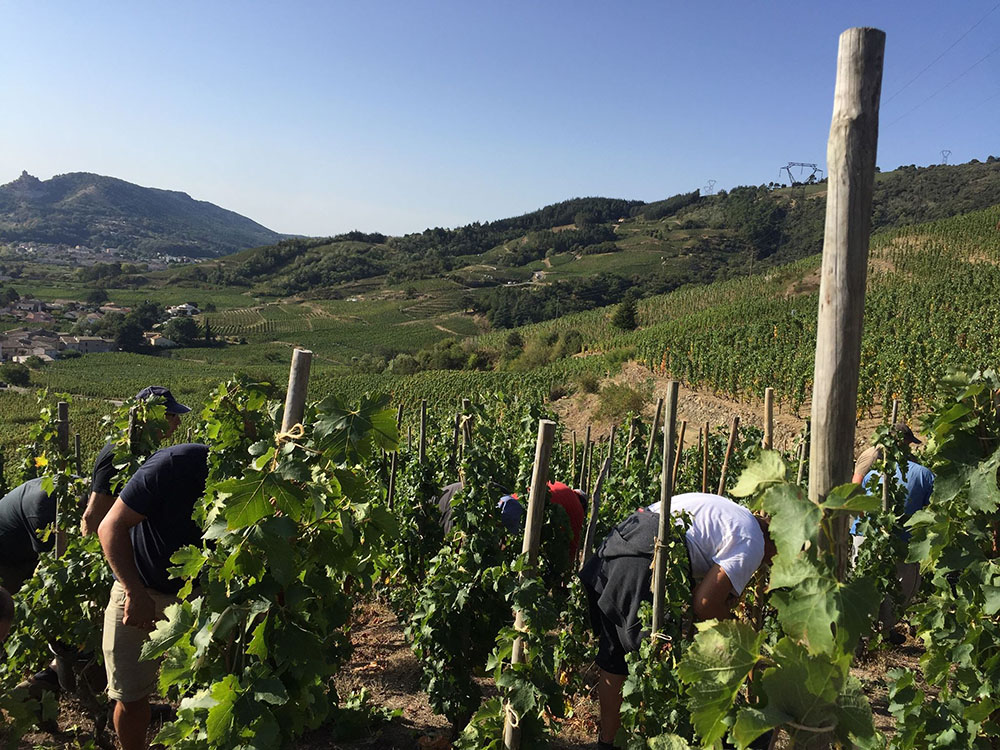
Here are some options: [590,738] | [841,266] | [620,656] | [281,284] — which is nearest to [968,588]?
[620,656]

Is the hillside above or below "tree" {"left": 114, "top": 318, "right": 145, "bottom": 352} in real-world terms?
above

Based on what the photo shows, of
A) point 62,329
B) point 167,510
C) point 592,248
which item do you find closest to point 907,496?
point 167,510

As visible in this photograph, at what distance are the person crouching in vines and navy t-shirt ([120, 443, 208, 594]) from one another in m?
1.97

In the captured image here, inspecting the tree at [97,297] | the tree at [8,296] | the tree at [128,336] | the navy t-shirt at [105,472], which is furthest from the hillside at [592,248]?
the navy t-shirt at [105,472]

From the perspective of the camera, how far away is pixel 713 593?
2875mm

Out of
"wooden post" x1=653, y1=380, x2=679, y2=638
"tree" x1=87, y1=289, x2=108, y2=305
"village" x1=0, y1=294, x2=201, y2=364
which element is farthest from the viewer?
"tree" x1=87, y1=289, x2=108, y2=305

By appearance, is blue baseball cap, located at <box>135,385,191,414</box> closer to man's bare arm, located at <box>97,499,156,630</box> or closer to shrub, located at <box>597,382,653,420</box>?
man's bare arm, located at <box>97,499,156,630</box>

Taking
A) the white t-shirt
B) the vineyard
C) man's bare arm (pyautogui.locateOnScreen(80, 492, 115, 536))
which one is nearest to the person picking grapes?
the vineyard

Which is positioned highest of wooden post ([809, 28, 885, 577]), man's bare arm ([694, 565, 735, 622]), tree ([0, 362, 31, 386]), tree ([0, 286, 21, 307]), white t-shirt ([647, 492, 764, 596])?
tree ([0, 286, 21, 307])

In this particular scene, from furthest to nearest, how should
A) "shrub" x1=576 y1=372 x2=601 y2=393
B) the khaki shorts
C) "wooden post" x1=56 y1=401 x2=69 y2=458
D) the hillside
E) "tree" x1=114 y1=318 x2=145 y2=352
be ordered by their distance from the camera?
the hillside < "tree" x1=114 y1=318 x2=145 y2=352 < "shrub" x1=576 y1=372 x2=601 y2=393 < "wooden post" x1=56 y1=401 x2=69 y2=458 < the khaki shorts

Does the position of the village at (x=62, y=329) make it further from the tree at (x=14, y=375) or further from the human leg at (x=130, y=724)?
the human leg at (x=130, y=724)

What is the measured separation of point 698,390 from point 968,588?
15.9 metres

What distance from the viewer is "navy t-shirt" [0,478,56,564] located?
4141mm

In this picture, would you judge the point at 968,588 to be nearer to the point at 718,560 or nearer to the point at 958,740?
the point at 958,740
